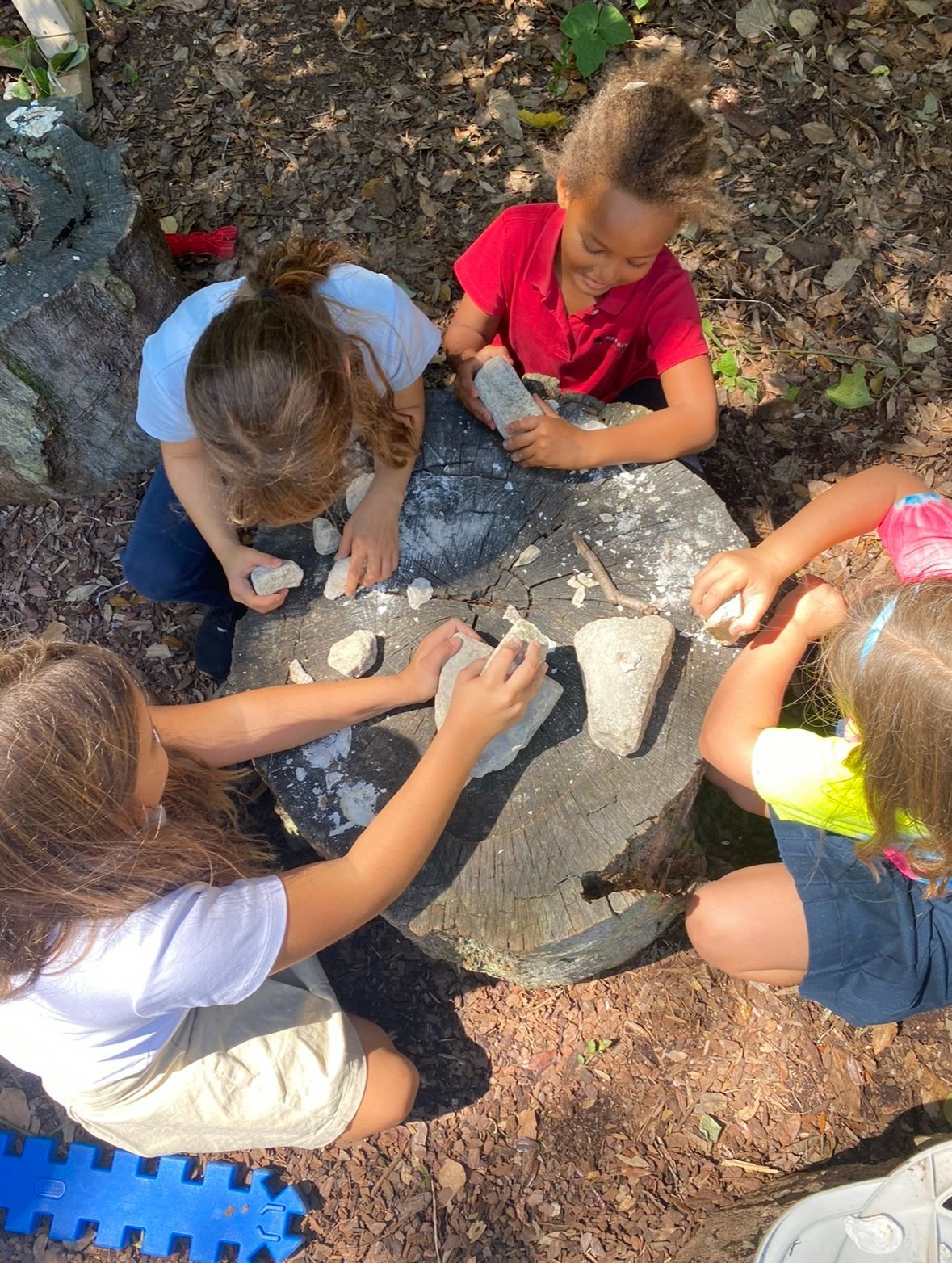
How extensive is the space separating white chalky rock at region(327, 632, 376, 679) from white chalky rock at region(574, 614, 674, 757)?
20.4 inches

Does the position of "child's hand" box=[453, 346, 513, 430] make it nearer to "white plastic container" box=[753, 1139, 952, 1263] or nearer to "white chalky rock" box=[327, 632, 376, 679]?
"white chalky rock" box=[327, 632, 376, 679]

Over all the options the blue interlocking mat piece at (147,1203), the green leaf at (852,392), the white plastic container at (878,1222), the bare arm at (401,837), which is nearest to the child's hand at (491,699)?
the bare arm at (401,837)

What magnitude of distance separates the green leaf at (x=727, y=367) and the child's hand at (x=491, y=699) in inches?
75.0

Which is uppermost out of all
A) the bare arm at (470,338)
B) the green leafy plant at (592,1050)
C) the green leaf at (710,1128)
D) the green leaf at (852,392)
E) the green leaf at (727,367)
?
the bare arm at (470,338)

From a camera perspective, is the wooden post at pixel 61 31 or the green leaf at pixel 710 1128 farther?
the wooden post at pixel 61 31

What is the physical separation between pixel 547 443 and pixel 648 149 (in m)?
0.73

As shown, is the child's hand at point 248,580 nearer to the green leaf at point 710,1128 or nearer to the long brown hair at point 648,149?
the long brown hair at point 648,149

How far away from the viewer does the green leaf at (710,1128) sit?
2465mm

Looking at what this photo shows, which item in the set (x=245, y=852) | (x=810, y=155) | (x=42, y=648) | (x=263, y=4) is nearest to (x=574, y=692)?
(x=245, y=852)

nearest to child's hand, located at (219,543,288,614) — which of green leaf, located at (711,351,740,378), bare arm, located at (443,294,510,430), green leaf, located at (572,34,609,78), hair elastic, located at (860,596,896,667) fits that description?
bare arm, located at (443,294,510,430)

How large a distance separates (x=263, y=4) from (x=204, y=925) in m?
4.06

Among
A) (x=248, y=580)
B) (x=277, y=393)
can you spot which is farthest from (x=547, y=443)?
(x=248, y=580)

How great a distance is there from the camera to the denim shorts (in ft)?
7.09

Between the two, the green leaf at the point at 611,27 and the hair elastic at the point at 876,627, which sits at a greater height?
the green leaf at the point at 611,27
